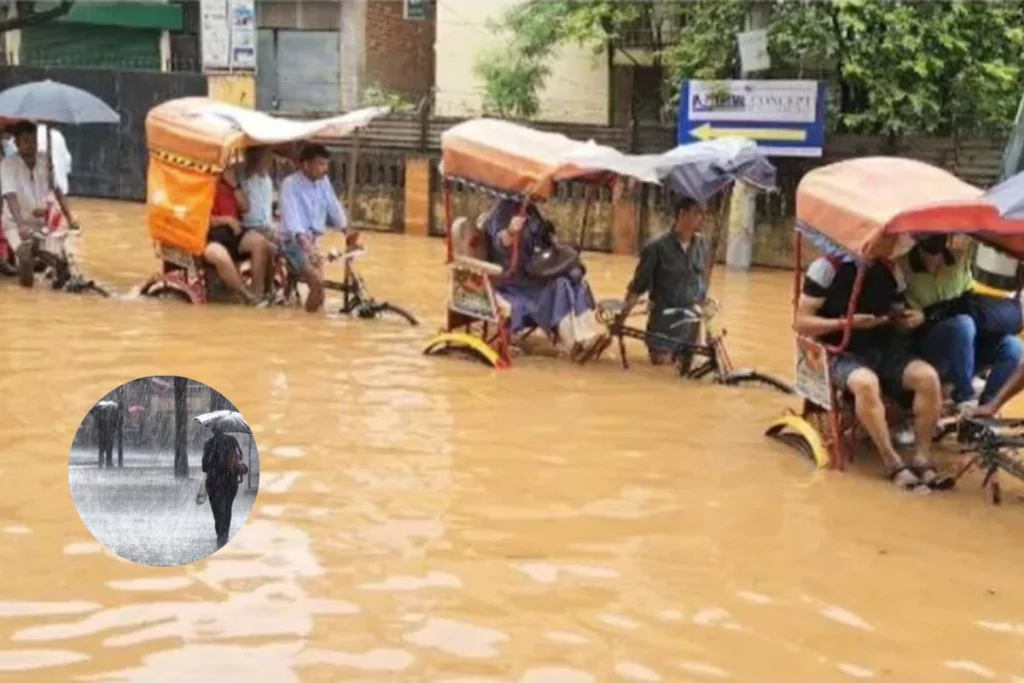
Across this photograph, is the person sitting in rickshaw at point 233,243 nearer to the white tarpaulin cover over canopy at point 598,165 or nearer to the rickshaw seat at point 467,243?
the rickshaw seat at point 467,243

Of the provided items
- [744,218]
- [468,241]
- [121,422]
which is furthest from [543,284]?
[121,422]

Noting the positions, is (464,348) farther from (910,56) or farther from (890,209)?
(910,56)

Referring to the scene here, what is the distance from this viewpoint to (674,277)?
9.52 metres

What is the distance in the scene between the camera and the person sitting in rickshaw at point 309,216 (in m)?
11.1

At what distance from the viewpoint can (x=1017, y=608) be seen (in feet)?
17.0

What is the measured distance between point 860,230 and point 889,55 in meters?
9.09

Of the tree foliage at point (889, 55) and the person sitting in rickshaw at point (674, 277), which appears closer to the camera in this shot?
the person sitting in rickshaw at point (674, 277)

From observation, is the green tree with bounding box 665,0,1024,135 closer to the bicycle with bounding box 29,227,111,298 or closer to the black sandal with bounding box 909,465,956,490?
the bicycle with bounding box 29,227,111,298

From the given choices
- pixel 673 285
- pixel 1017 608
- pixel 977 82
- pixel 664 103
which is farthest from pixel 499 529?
pixel 664 103

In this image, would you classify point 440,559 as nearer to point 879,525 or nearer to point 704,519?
point 704,519

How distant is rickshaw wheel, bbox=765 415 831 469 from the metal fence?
49.7 ft

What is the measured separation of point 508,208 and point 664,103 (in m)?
9.47

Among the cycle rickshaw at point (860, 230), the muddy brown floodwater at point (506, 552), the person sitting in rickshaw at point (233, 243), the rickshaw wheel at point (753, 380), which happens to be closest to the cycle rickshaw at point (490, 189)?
the muddy brown floodwater at point (506, 552)

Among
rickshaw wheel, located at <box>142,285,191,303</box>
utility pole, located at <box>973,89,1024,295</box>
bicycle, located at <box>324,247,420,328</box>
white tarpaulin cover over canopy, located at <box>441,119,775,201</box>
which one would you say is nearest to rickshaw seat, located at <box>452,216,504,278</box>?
white tarpaulin cover over canopy, located at <box>441,119,775,201</box>
